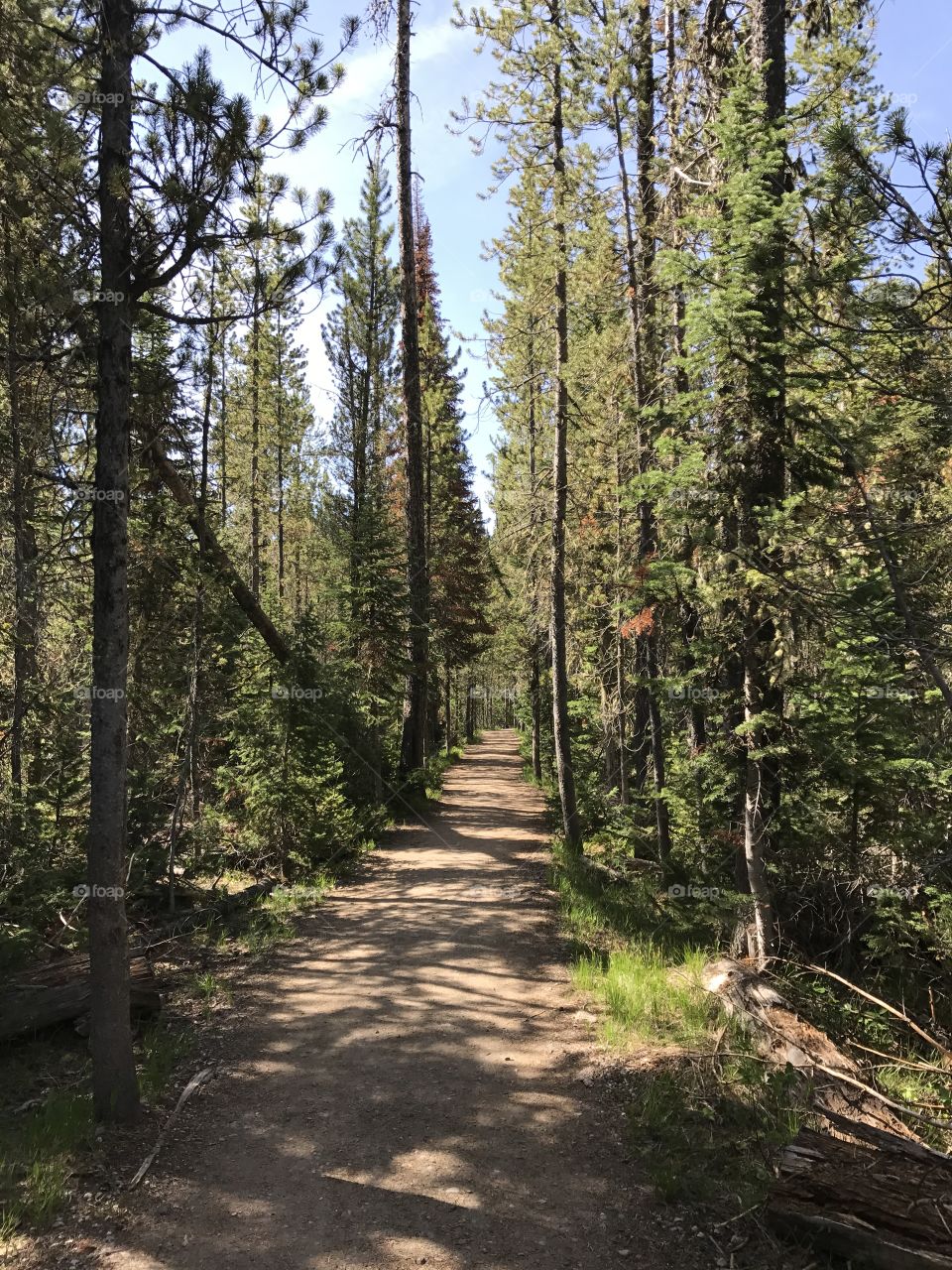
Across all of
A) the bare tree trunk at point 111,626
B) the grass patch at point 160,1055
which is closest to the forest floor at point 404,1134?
the grass patch at point 160,1055

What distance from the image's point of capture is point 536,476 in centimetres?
1498

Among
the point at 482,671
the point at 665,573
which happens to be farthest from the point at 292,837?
the point at 482,671

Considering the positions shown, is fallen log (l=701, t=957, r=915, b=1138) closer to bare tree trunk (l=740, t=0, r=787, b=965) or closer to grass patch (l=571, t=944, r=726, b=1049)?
grass patch (l=571, t=944, r=726, b=1049)

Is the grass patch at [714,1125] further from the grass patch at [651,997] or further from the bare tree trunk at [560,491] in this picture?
the bare tree trunk at [560,491]

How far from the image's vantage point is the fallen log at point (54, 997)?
5621 millimetres

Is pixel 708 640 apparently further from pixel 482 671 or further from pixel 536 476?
pixel 482 671

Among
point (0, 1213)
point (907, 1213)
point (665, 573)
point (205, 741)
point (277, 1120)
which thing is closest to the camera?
point (907, 1213)

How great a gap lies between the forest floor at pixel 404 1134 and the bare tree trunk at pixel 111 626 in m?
0.77

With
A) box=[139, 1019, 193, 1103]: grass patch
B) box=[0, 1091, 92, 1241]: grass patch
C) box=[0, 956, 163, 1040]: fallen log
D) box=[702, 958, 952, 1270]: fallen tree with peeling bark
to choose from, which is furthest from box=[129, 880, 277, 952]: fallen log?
box=[702, 958, 952, 1270]: fallen tree with peeling bark

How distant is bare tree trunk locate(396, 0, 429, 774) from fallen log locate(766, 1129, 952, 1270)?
1243 centimetres

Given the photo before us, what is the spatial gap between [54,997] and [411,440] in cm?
1265

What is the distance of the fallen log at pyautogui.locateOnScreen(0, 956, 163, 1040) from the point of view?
562cm

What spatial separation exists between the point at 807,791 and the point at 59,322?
24.0ft

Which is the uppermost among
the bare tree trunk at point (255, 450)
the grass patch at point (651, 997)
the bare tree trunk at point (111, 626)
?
the bare tree trunk at point (255, 450)
